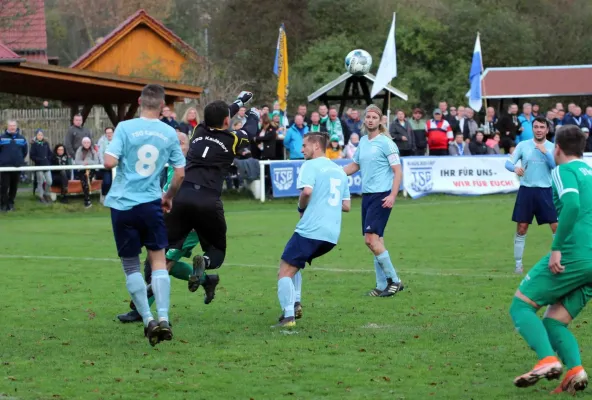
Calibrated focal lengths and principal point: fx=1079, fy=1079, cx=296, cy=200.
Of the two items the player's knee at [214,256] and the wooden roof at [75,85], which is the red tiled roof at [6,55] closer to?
the wooden roof at [75,85]

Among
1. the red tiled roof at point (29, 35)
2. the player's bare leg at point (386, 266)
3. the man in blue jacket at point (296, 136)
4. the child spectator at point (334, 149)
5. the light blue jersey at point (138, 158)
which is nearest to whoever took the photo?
the light blue jersey at point (138, 158)

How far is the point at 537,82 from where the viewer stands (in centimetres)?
4341

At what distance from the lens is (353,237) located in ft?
61.7

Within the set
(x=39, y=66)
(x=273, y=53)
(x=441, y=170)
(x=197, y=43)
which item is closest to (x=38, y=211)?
(x=39, y=66)

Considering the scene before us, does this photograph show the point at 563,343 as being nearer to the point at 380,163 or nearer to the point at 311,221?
the point at 311,221

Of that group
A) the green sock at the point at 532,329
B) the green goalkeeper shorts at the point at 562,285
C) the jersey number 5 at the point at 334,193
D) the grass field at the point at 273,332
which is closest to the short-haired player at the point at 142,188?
the grass field at the point at 273,332

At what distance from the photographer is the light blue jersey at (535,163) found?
13539mm

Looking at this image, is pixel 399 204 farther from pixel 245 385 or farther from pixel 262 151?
pixel 245 385

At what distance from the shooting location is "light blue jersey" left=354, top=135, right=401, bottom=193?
39.2ft

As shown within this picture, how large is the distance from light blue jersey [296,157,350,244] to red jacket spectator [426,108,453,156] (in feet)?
60.6

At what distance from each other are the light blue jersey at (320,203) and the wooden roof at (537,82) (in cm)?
3267

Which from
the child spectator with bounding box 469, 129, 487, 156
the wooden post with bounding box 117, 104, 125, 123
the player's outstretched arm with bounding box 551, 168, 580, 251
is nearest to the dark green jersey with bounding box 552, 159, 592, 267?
the player's outstretched arm with bounding box 551, 168, 580, 251

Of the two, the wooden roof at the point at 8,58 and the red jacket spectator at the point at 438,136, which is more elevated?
the wooden roof at the point at 8,58

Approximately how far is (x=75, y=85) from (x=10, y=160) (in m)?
4.37
